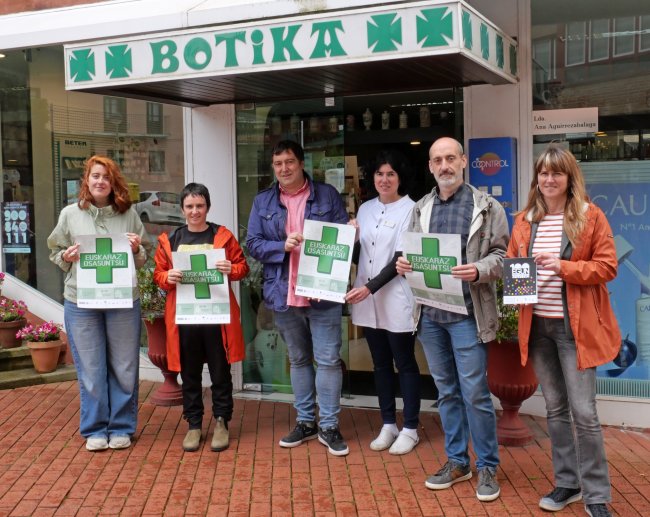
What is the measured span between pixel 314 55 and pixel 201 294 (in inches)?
67.9

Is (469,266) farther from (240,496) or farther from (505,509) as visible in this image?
(240,496)

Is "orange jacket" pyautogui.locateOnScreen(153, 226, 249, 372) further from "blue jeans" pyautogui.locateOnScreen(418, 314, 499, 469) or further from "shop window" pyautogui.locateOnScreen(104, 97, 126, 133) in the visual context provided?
"shop window" pyautogui.locateOnScreen(104, 97, 126, 133)

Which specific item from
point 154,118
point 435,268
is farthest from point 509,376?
point 154,118

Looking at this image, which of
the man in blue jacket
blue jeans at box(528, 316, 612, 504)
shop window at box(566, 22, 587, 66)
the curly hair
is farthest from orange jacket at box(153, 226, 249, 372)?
shop window at box(566, 22, 587, 66)

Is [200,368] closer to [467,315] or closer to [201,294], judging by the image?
[201,294]

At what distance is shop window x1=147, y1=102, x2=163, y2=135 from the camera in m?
7.61

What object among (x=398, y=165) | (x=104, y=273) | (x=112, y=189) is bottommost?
(x=104, y=273)

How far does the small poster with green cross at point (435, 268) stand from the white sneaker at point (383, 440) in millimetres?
1230

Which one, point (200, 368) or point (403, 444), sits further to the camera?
point (200, 368)

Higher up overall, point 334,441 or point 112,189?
point 112,189

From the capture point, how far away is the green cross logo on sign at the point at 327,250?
17.8ft

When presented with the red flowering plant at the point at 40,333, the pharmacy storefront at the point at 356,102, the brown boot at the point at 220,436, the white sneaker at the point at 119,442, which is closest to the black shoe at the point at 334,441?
the brown boot at the point at 220,436

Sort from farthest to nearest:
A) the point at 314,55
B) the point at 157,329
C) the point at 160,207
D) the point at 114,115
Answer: the point at 114,115 < the point at 160,207 < the point at 157,329 < the point at 314,55

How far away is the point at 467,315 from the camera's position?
15.7ft
